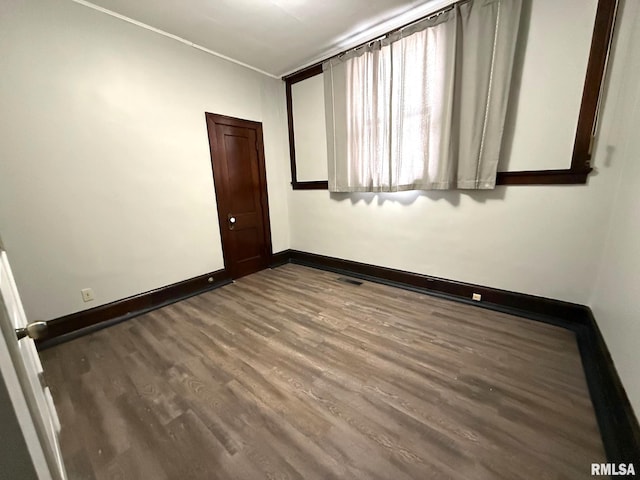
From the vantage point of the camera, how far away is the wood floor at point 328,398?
1.13 m

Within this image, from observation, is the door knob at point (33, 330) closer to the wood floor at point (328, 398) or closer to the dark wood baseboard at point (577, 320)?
the wood floor at point (328, 398)

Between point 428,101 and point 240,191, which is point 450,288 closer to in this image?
point 428,101

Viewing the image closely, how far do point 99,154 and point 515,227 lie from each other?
3838 millimetres

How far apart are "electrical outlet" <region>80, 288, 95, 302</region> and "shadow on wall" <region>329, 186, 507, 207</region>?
2.82m

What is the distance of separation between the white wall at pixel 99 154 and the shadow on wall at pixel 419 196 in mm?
1825

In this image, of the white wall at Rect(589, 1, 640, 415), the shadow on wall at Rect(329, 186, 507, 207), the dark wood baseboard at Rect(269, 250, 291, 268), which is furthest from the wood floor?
the dark wood baseboard at Rect(269, 250, 291, 268)

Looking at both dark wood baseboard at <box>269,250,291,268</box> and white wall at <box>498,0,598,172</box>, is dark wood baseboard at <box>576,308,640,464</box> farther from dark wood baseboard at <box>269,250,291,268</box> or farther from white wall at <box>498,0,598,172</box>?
dark wood baseboard at <box>269,250,291,268</box>

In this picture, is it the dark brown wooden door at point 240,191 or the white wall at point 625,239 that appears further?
the dark brown wooden door at point 240,191

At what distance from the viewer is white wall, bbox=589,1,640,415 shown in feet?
4.08

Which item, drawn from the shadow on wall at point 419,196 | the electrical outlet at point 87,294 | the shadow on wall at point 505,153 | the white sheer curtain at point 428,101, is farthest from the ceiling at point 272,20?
the electrical outlet at point 87,294

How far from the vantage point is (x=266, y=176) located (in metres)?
3.71

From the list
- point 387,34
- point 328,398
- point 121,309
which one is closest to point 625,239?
point 328,398

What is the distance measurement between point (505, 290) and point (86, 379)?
11.3 ft

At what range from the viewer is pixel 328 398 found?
147 centimetres
